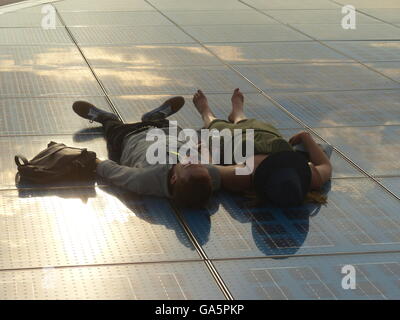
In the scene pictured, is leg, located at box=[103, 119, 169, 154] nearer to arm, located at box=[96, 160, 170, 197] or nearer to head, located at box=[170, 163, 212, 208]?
arm, located at box=[96, 160, 170, 197]

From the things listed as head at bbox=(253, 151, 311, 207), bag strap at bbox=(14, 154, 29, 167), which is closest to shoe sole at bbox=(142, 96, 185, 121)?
bag strap at bbox=(14, 154, 29, 167)

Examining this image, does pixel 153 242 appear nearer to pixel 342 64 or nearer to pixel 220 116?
pixel 220 116

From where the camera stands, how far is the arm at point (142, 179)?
650cm

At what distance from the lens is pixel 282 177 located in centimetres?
632

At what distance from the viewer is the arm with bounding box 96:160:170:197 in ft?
21.3

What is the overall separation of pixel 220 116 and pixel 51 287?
3674 millimetres

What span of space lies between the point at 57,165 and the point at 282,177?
1766 millimetres

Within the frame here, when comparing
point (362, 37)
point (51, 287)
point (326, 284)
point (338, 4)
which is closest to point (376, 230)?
point (326, 284)

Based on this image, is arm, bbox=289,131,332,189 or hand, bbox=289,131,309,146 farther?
hand, bbox=289,131,309,146

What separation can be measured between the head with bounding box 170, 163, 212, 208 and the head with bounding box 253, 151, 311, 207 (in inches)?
15.6

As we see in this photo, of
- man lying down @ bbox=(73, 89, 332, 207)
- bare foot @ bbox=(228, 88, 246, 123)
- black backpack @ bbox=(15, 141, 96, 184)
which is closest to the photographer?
man lying down @ bbox=(73, 89, 332, 207)

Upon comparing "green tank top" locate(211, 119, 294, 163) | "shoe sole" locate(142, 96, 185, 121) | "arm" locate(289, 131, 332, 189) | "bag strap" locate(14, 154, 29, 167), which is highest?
"green tank top" locate(211, 119, 294, 163)

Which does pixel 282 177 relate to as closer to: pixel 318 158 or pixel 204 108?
pixel 318 158

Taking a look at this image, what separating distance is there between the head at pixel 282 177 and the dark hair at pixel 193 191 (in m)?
0.39
